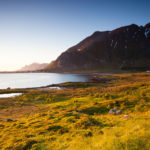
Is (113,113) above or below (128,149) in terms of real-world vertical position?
below

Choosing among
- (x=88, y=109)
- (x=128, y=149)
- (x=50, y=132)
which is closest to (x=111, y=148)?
(x=128, y=149)

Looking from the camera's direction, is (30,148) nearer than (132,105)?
Yes

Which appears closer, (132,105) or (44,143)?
(44,143)

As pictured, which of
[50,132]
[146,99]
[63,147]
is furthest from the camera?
[146,99]

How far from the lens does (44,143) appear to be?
9.12m

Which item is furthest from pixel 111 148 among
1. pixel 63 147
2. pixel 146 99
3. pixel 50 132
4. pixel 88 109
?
pixel 146 99

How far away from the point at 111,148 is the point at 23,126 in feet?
38.6

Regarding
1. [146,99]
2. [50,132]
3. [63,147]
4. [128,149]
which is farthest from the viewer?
[146,99]

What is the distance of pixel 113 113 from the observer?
55.8 feet

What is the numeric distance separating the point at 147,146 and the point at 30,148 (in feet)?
26.8

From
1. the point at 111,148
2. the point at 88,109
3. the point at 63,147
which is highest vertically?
the point at 111,148

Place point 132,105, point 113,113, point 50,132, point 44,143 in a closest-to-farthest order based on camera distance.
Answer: point 44,143
point 50,132
point 113,113
point 132,105

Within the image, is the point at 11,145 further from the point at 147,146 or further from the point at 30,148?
the point at 147,146

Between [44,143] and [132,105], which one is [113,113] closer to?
[132,105]
